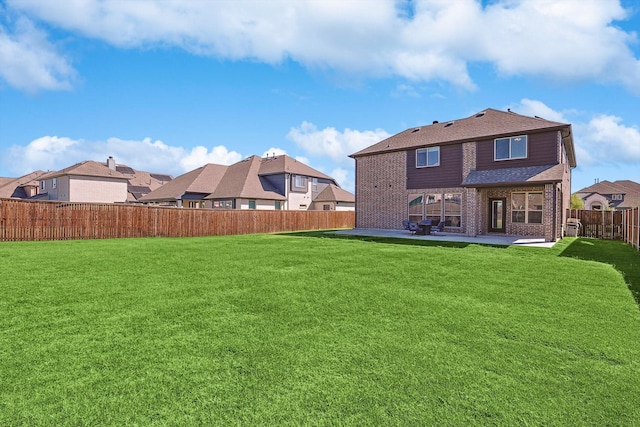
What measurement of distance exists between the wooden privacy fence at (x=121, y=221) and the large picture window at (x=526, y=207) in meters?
15.3

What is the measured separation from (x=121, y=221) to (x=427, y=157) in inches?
707

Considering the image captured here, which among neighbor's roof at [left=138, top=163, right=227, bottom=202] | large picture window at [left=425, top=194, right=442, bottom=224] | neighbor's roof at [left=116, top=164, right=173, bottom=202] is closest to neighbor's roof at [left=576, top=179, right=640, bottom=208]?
large picture window at [left=425, top=194, right=442, bottom=224]

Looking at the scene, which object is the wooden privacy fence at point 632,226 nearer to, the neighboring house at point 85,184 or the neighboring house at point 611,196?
the neighboring house at point 85,184

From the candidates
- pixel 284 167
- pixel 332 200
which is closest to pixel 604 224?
pixel 332 200

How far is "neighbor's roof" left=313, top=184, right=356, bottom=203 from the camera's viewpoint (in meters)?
37.1

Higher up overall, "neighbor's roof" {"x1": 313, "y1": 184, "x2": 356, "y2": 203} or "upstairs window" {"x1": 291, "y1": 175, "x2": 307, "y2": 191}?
"upstairs window" {"x1": 291, "y1": 175, "x2": 307, "y2": 191}

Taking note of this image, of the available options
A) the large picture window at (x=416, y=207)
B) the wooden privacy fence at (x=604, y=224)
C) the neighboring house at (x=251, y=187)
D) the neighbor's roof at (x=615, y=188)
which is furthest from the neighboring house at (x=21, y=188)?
the neighbor's roof at (x=615, y=188)

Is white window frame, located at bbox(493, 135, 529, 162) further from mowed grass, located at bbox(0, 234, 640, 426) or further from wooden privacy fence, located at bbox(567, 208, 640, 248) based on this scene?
mowed grass, located at bbox(0, 234, 640, 426)

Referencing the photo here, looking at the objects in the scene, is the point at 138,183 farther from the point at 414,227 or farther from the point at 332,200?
the point at 414,227

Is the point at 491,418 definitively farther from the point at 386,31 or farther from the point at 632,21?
the point at 632,21

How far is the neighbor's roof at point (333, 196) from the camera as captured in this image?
37075 millimetres

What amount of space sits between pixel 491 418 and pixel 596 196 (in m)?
70.6

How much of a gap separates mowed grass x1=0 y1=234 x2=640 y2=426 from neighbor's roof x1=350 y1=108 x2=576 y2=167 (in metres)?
11.9

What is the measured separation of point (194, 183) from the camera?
34.2 m
